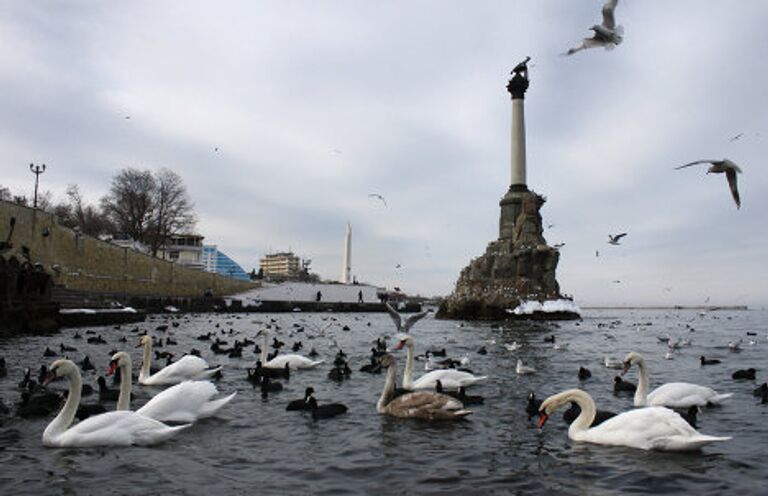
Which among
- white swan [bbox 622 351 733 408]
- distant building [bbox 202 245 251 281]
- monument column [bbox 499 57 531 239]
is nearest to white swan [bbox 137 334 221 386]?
white swan [bbox 622 351 733 408]

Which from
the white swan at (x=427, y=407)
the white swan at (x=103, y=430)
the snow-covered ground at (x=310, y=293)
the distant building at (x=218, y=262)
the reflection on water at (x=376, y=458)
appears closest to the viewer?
the reflection on water at (x=376, y=458)

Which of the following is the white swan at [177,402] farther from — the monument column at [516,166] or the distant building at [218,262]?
the distant building at [218,262]

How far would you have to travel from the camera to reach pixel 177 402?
9.95 meters

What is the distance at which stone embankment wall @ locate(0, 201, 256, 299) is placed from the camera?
39.1 meters

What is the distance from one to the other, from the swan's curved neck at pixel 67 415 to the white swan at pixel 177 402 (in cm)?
95

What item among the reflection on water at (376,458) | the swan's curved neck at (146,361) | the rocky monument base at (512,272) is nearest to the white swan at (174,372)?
the swan's curved neck at (146,361)

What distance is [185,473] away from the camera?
7.40 m

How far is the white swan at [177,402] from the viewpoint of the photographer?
9.75 metres

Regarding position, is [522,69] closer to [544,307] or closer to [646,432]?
[544,307]

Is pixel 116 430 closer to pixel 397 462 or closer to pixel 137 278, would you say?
pixel 397 462

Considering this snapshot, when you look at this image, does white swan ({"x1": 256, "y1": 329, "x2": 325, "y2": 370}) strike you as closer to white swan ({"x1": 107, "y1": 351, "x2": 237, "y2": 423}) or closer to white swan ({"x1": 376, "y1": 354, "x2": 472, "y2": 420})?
white swan ({"x1": 107, "y1": 351, "x2": 237, "y2": 423})

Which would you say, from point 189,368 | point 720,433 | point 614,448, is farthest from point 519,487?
point 189,368

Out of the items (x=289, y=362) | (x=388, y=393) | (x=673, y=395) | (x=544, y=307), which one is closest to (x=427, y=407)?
(x=388, y=393)

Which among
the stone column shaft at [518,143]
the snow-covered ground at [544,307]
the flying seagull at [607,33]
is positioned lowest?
the snow-covered ground at [544,307]
